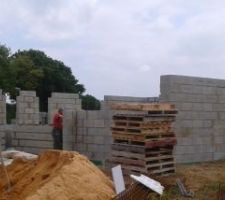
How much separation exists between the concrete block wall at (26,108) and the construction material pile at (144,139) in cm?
675

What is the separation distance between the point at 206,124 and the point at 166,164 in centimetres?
283

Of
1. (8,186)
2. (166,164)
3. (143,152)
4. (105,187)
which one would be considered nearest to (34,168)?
(8,186)

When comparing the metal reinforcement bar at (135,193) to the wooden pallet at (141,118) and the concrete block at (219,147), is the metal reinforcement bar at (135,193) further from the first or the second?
the concrete block at (219,147)

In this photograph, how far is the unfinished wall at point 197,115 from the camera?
1238 cm

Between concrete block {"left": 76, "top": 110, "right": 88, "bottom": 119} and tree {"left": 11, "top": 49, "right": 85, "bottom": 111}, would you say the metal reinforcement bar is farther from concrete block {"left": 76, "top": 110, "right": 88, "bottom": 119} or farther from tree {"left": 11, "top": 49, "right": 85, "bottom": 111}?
tree {"left": 11, "top": 49, "right": 85, "bottom": 111}

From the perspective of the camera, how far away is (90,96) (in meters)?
49.9

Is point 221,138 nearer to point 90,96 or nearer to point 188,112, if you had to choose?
point 188,112

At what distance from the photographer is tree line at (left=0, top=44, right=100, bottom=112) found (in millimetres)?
41438

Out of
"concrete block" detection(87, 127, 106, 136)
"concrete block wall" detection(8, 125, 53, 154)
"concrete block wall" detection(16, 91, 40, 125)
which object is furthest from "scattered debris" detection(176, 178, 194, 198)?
"concrete block wall" detection(16, 91, 40, 125)

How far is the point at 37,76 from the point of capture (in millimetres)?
43875

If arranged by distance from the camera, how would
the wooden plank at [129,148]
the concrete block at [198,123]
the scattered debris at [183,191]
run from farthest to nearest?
1. the concrete block at [198,123]
2. the wooden plank at [129,148]
3. the scattered debris at [183,191]

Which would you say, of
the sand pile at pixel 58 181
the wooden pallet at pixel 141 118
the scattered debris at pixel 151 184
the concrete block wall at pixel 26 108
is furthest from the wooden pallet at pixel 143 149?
the concrete block wall at pixel 26 108

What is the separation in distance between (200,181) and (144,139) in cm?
136

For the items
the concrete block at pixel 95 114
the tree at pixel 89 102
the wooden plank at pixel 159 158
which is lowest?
the wooden plank at pixel 159 158
